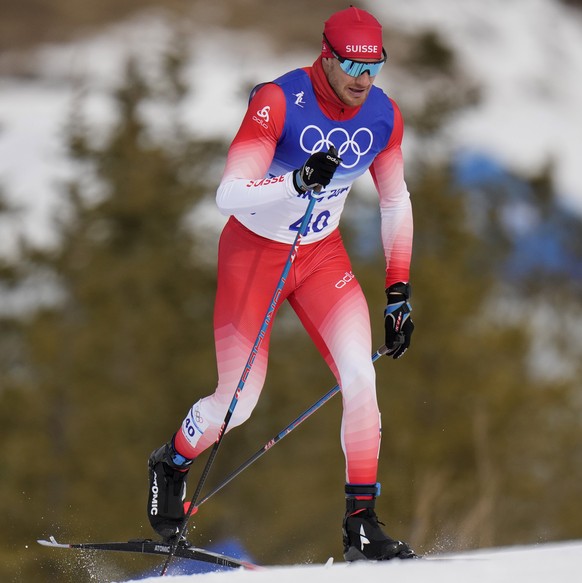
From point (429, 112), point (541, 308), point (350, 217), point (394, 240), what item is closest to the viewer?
point (394, 240)

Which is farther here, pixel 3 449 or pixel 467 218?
pixel 467 218

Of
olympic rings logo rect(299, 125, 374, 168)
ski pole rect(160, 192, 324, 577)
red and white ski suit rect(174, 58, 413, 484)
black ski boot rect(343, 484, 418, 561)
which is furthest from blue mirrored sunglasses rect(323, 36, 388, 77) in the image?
black ski boot rect(343, 484, 418, 561)

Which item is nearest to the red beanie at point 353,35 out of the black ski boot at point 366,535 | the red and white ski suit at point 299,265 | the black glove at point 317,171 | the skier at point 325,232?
the skier at point 325,232

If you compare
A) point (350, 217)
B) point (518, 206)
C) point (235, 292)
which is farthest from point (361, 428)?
point (518, 206)

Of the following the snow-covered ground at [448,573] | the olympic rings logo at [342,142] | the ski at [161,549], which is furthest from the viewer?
the ski at [161,549]

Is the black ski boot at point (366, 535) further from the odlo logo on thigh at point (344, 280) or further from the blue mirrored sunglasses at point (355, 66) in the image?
the blue mirrored sunglasses at point (355, 66)

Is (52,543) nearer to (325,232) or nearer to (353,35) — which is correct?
(325,232)

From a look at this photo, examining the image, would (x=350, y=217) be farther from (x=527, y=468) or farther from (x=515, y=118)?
(x=515, y=118)

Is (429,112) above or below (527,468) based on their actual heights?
above

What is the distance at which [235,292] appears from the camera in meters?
5.46

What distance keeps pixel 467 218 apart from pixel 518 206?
2363 cm

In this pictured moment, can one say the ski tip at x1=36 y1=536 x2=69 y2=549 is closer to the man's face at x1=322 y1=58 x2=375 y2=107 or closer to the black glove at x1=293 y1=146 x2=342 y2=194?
the black glove at x1=293 y1=146 x2=342 y2=194

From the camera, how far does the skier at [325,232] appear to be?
16.6 ft

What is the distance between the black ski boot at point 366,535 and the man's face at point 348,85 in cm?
185
